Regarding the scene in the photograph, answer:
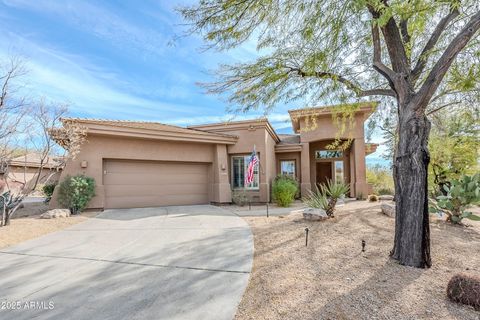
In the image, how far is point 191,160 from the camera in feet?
42.2

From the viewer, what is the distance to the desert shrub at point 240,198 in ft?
42.1

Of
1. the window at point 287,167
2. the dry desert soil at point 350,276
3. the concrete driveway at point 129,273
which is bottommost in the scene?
the concrete driveway at point 129,273

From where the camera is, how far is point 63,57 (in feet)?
31.8

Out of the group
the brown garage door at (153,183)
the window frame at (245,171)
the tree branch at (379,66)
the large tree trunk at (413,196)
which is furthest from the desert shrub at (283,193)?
the tree branch at (379,66)

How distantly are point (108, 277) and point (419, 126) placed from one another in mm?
6105

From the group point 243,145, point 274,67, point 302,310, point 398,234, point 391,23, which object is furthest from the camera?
point 243,145

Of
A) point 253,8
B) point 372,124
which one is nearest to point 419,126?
point 253,8

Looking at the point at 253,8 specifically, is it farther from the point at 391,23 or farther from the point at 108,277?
the point at 108,277

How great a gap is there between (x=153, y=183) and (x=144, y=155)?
4.88ft

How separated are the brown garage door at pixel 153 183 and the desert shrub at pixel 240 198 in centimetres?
163

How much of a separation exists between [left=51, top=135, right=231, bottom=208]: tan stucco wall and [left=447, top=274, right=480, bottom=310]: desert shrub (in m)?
10.4

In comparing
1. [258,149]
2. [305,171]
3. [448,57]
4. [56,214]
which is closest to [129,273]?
[448,57]

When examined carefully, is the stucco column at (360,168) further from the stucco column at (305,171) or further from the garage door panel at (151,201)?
the garage door panel at (151,201)

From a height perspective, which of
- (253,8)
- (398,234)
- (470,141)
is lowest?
(398,234)
